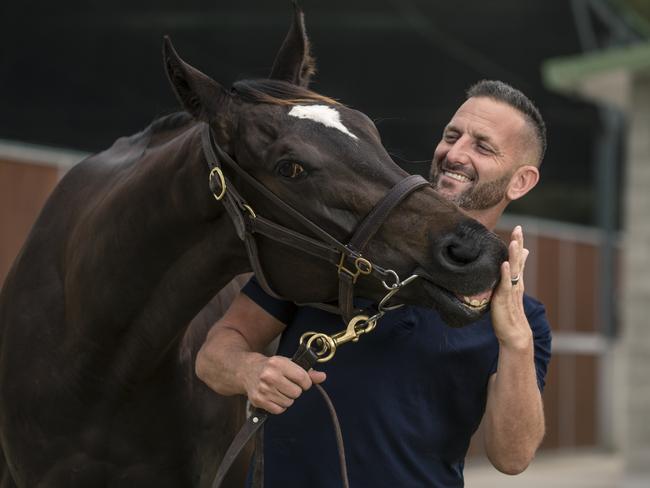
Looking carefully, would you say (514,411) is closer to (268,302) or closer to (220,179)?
(268,302)

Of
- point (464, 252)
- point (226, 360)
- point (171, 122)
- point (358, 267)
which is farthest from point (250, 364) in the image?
point (171, 122)

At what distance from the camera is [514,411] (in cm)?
280

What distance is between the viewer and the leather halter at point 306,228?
2705 mm

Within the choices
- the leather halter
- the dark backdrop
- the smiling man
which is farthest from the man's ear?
the dark backdrop

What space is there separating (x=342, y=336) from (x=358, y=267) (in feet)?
0.54

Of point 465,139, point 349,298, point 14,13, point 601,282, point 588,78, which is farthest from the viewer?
point 601,282

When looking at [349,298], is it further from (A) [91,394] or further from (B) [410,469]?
(A) [91,394]

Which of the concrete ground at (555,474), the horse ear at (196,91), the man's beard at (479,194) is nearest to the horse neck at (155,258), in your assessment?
the horse ear at (196,91)

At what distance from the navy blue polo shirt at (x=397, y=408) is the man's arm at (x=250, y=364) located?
20 centimetres

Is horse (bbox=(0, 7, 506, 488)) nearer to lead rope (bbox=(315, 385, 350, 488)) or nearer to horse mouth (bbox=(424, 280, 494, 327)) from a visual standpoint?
horse mouth (bbox=(424, 280, 494, 327))

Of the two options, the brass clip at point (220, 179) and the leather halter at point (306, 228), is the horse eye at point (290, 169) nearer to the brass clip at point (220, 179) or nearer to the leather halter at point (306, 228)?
the leather halter at point (306, 228)

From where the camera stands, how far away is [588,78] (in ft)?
33.4

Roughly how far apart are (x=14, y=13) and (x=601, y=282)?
7.48 m

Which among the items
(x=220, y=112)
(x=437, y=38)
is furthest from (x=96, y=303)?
(x=437, y=38)
